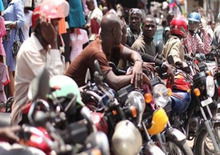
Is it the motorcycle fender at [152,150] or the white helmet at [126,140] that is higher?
the white helmet at [126,140]

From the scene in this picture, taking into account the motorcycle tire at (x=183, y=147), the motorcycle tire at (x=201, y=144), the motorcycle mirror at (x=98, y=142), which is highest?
the motorcycle mirror at (x=98, y=142)

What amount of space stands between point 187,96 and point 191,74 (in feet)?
0.99

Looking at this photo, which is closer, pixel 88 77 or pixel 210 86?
pixel 88 77

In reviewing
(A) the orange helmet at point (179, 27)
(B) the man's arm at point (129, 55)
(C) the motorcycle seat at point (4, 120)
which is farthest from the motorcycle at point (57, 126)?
(A) the orange helmet at point (179, 27)

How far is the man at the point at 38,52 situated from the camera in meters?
3.59

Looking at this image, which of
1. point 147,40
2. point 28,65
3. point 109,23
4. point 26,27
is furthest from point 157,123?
point 26,27

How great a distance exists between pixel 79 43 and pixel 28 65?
14.6ft

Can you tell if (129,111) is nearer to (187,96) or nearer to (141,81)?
(141,81)

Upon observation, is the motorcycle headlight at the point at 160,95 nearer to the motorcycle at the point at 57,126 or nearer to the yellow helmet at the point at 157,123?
the yellow helmet at the point at 157,123

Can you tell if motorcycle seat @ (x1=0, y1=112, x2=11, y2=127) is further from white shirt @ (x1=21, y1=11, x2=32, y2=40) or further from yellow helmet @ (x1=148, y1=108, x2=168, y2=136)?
white shirt @ (x1=21, y1=11, x2=32, y2=40)

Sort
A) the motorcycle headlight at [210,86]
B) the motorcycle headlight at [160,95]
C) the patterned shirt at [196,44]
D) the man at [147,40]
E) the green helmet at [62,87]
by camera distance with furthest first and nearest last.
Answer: the patterned shirt at [196,44] < the man at [147,40] < the motorcycle headlight at [210,86] < the motorcycle headlight at [160,95] < the green helmet at [62,87]

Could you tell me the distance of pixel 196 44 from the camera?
690cm

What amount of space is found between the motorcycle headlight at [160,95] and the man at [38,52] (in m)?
0.98

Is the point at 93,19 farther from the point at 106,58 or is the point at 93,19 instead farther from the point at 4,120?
the point at 4,120
